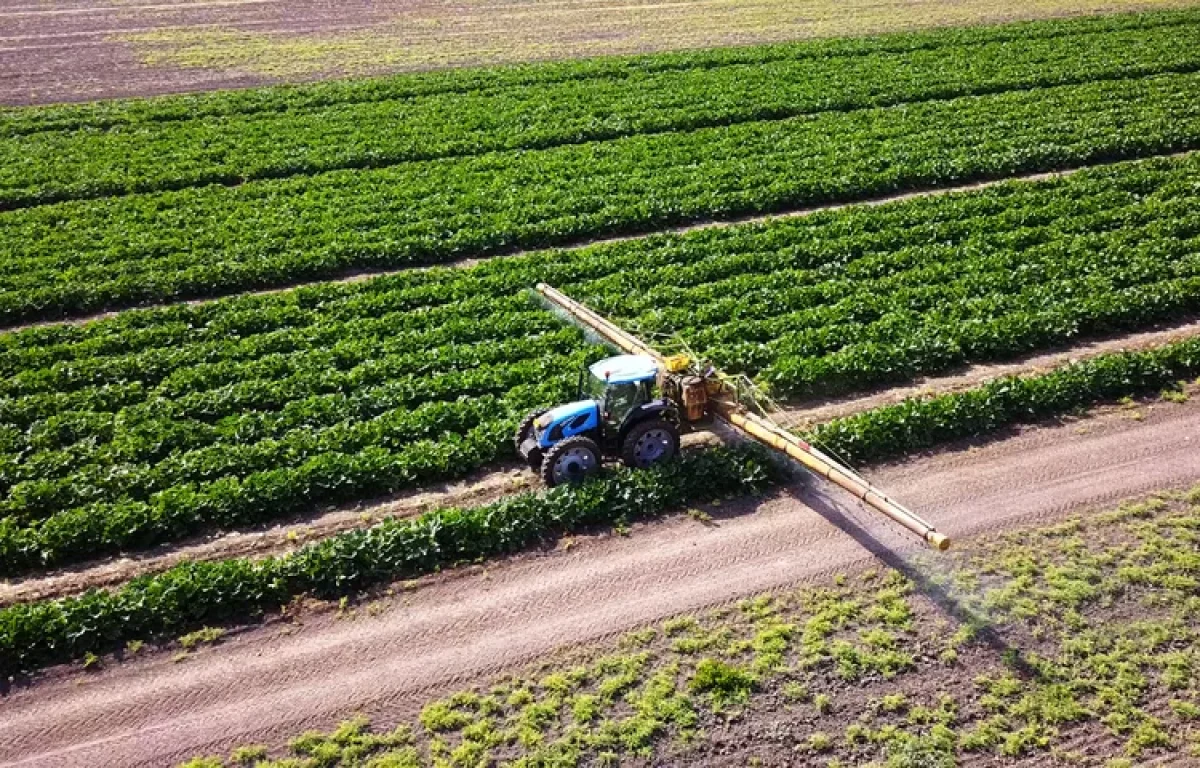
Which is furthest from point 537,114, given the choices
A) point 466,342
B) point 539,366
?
point 539,366

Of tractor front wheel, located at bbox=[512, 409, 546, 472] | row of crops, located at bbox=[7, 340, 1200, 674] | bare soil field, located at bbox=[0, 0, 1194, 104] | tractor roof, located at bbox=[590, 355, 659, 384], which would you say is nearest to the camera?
row of crops, located at bbox=[7, 340, 1200, 674]

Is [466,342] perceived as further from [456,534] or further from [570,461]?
[456,534]

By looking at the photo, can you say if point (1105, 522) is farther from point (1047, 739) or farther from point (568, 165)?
point (568, 165)

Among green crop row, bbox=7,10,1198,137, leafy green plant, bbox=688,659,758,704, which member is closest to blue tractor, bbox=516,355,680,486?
leafy green plant, bbox=688,659,758,704

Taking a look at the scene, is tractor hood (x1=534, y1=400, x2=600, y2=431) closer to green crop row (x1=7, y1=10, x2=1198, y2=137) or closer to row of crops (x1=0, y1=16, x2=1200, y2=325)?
row of crops (x1=0, y1=16, x2=1200, y2=325)

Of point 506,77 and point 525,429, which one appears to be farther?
point 506,77

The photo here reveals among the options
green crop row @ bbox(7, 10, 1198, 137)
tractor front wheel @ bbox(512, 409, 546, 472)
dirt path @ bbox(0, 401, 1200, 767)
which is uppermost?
green crop row @ bbox(7, 10, 1198, 137)

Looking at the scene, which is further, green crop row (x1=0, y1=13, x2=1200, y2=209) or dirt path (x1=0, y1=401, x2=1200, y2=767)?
green crop row (x1=0, y1=13, x2=1200, y2=209)

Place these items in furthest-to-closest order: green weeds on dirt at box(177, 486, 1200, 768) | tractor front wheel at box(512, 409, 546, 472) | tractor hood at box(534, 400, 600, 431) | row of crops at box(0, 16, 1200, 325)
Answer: row of crops at box(0, 16, 1200, 325) → tractor front wheel at box(512, 409, 546, 472) → tractor hood at box(534, 400, 600, 431) → green weeds on dirt at box(177, 486, 1200, 768)
